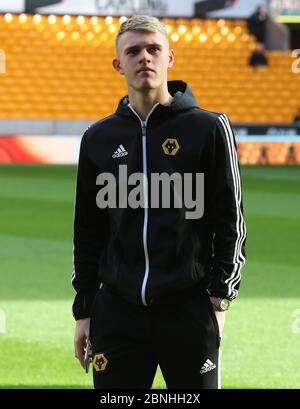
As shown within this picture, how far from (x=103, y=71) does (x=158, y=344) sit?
28.8m

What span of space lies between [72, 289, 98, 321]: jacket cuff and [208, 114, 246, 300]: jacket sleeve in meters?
0.47

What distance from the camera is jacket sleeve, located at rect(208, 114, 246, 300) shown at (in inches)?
135

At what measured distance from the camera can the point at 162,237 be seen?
339cm

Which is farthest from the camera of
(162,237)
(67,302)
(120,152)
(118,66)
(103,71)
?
(103,71)

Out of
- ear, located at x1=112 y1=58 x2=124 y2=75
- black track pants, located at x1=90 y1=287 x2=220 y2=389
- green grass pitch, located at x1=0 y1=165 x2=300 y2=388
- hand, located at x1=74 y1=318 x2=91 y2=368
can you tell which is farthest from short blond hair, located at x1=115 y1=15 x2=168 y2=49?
green grass pitch, located at x1=0 y1=165 x2=300 y2=388

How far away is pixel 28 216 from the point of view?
14641mm

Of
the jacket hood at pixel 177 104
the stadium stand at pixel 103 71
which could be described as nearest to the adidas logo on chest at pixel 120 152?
the jacket hood at pixel 177 104

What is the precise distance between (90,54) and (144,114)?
2880 cm

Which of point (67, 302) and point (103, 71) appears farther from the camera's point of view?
point (103, 71)

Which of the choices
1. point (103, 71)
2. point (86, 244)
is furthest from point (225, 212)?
point (103, 71)

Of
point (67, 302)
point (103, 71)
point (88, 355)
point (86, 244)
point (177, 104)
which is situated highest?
point (103, 71)

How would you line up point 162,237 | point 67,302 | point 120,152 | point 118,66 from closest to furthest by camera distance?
point 162,237, point 120,152, point 118,66, point 67,302

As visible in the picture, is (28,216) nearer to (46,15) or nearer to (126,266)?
(126,266)

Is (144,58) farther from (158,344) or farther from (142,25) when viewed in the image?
(158,344)
